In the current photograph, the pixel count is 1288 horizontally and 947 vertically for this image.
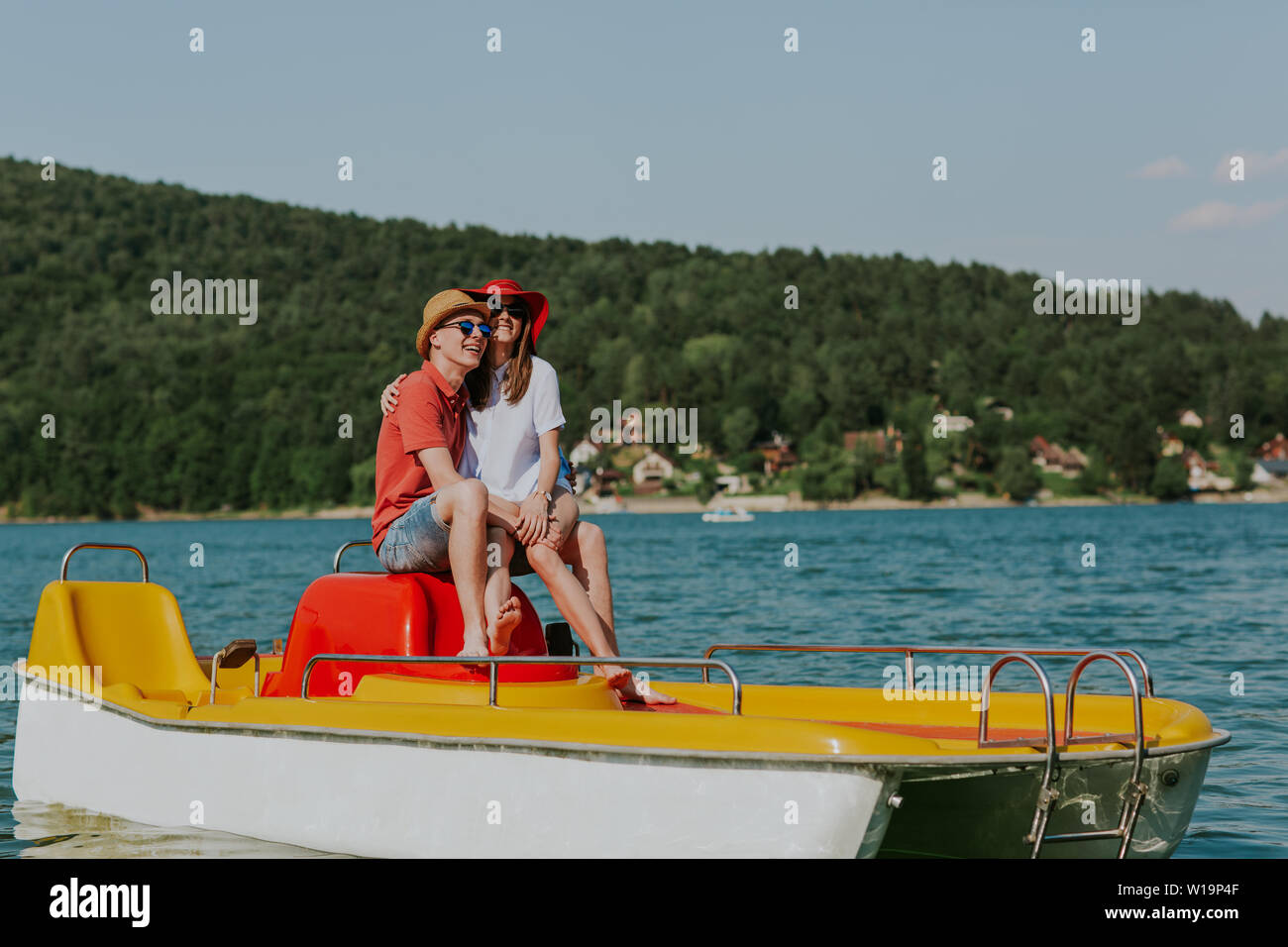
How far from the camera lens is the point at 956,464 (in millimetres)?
113688

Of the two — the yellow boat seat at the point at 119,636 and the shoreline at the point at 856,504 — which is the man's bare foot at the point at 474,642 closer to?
the yellow boat seat at the point at 119,636

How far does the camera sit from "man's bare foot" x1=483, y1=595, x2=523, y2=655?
6.12 m

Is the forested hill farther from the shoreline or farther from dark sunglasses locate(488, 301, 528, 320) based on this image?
dark sunglasses locate(488, 301, 528, 320)

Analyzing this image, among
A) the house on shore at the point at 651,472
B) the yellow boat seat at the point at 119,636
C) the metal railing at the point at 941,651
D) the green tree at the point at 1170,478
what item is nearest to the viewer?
the metal railing at the point at 941,651

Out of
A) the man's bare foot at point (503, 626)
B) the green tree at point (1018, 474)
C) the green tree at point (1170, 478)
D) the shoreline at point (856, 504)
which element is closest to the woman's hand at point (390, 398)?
the man's bare foot at point (503, 626)

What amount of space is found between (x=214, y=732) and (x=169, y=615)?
239 cm

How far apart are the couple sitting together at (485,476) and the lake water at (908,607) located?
142 cm

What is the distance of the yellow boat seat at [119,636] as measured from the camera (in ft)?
26.3

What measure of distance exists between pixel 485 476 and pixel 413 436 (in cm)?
45

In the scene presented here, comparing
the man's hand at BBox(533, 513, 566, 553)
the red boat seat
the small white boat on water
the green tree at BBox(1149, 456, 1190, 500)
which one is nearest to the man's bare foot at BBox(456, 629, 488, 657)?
the red boat seat

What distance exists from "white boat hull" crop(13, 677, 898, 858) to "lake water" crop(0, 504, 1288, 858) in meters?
0.22

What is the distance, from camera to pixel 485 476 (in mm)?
6934

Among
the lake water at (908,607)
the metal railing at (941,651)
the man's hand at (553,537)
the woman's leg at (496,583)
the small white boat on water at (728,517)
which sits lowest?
the small white boat on water at (728,517)
